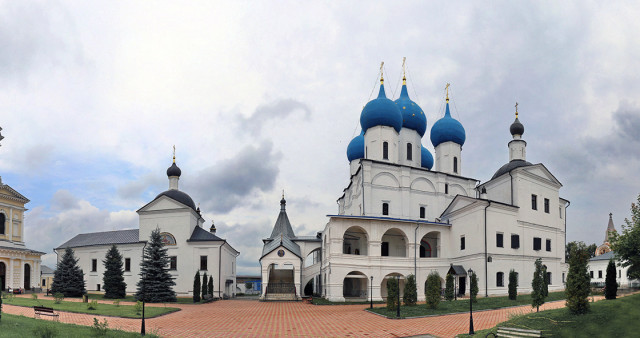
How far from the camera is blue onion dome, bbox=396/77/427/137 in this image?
1626 inches

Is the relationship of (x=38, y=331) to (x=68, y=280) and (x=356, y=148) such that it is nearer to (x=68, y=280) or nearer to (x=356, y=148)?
(x=68, y=280)

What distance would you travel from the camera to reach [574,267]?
50.2ft

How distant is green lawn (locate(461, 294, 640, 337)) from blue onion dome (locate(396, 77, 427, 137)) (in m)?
27.1

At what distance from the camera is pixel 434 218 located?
38500mm

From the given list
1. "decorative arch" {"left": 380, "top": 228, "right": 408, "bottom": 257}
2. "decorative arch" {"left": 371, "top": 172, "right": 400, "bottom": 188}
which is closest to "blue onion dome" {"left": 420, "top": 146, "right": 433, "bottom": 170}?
"decorative arch" {"left": 371, "top": 172, "right": 400, "bottom": 188}

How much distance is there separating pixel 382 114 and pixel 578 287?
81.2 ft

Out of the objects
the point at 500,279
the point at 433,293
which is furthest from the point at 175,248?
the point at 500,279

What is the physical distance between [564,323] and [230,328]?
12.3 meters

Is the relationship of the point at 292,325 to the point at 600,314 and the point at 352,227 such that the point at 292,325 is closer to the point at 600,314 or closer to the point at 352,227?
the point at 600,314

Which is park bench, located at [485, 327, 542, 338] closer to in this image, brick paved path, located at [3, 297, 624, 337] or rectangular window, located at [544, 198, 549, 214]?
brick paved path, located at [3, 297, 624, 337]

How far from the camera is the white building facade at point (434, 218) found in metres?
32.3

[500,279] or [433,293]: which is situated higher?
[433,293]

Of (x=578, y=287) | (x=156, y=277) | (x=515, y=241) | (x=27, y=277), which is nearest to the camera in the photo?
(x=578, y=287)

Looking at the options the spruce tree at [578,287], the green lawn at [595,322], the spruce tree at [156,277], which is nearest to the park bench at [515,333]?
the green lawn at [595,322]
